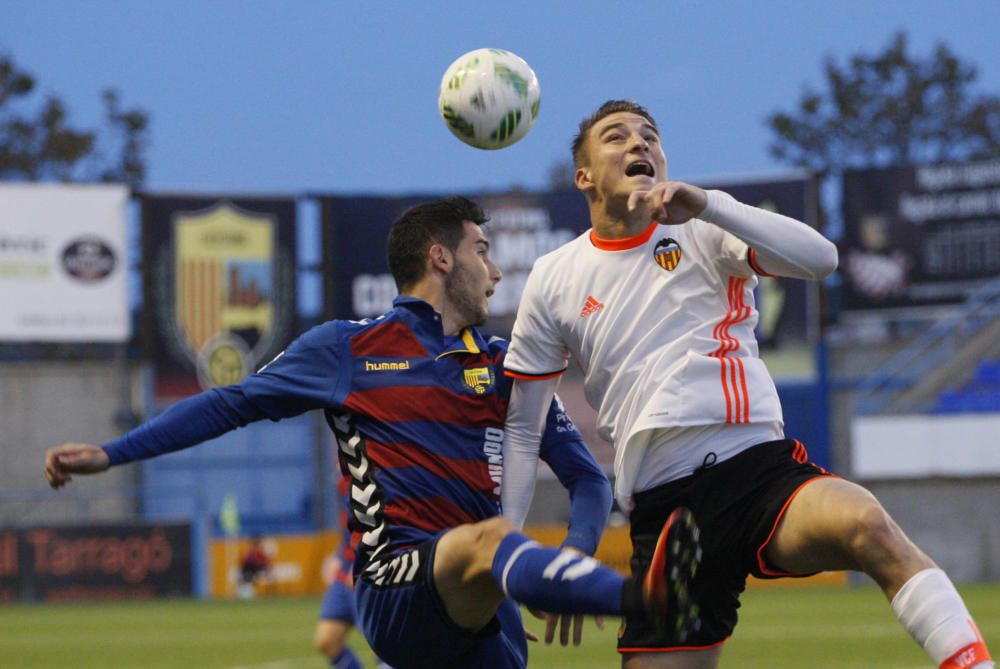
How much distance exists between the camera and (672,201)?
4973 mm

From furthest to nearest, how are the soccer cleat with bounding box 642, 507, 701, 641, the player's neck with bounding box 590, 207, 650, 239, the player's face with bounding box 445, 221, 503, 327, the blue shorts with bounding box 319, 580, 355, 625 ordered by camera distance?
the blue shorts with bounding box 319, 580, 355, 625 → the player's face with bounding box 445, 221, 503, 327 → the player's neck with bounding box 590, 207, 650, 239 → the soccer cleat with bounding box 642, 507, 701, 641

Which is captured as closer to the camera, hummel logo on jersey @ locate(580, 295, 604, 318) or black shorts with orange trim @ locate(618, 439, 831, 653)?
black shorts with orange trim @ locate(618, 439, 831, 653)

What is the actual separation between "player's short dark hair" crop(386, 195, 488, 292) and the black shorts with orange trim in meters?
1.09

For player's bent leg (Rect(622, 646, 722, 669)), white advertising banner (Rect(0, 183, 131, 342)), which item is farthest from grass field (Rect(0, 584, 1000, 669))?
white advertising banner (Rect(0, 183, 131, 342))

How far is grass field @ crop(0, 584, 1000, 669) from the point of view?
12391 mm

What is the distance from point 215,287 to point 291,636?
53.1 ft

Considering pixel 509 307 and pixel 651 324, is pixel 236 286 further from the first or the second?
pixel 651 324

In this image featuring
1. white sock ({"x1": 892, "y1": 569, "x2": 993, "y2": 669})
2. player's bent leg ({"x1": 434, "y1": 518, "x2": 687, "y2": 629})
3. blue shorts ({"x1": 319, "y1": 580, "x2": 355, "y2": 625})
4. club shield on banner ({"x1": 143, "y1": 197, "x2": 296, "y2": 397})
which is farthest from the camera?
club shield on banner ({"x1": 143, "y1": 197, "x2": 296, "y2": 397})

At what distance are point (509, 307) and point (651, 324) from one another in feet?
86.2

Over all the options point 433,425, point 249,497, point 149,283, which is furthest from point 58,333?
point 433,425

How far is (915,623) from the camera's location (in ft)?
15.6

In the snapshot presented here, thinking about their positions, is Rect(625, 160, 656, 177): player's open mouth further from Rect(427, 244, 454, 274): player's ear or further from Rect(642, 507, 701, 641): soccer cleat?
Rect(642, 507, 701, 641): soccer cleat

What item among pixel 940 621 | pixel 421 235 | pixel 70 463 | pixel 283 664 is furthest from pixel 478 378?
pixel 283 664

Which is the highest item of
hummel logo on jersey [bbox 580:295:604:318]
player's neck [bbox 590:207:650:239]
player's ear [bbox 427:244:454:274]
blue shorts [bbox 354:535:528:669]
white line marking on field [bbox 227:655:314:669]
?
player's neck [bbox 590:207:650:239]
